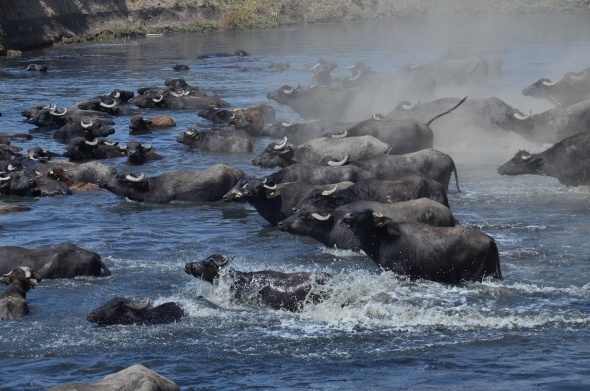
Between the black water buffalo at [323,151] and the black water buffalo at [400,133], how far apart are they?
1.64 ft

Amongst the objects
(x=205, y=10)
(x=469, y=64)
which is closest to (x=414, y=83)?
(x=469, y=64)

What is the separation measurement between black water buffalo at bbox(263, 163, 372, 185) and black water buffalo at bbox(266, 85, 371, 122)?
859 centimetres

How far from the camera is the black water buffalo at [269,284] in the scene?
11766 millimetres

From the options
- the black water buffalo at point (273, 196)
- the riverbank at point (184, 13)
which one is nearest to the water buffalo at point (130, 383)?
the black water buffalo at point (273, 196)

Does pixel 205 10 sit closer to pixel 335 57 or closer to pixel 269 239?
pixel 335 57

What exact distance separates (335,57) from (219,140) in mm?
22630

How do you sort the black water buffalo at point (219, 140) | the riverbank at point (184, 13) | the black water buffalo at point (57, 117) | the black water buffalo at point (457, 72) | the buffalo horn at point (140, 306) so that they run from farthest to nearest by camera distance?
the riverbank at point (184, 13), the black water buffalo at point (457, 72), the black water buffalo at point (57, 117), the black water buffalo at point (219, 140), the buffalo horn at point (140, 306)

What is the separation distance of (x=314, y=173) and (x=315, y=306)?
6003mm

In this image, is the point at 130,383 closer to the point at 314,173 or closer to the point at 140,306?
the point at 140,306

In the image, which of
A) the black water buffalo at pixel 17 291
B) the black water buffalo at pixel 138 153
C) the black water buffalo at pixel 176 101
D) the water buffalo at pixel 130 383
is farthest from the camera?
the black water buffalo at pixel 176 101

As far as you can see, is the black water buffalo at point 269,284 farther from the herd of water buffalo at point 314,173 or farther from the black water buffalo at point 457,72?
the black water buffalo at point 457,72

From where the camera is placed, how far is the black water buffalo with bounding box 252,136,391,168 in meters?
19.1

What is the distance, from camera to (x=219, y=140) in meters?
22.8

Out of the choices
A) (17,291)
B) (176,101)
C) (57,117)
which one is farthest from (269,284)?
(176,101)
